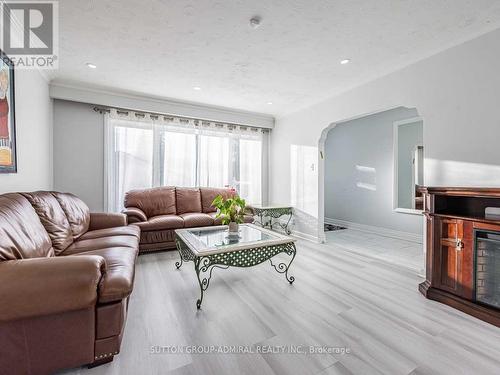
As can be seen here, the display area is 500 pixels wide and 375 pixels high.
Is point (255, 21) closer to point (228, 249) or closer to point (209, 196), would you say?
point (228, 249)

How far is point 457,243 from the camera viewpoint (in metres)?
2.05

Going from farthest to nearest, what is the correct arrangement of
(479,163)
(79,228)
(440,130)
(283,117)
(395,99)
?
(283,117) → (395,99) → (79,228) → (440,130) → (479,163)

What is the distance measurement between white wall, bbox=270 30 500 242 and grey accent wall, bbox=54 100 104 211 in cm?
398

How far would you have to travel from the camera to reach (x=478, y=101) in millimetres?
2184

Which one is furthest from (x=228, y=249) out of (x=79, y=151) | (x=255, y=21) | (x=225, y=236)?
(x=79, y=151)

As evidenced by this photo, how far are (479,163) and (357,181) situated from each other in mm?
3110

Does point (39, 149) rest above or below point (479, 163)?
above

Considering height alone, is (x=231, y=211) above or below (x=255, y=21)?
below

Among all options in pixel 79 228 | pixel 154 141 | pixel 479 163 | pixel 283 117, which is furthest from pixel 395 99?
pixel 79 228

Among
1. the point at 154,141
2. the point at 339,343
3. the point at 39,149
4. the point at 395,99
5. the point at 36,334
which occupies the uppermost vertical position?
the point at 395,99

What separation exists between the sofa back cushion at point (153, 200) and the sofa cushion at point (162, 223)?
358 mm

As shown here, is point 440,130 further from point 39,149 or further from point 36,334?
point 39,149

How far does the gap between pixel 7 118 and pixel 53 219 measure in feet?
3.17

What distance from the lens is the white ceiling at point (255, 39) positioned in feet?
6.15
